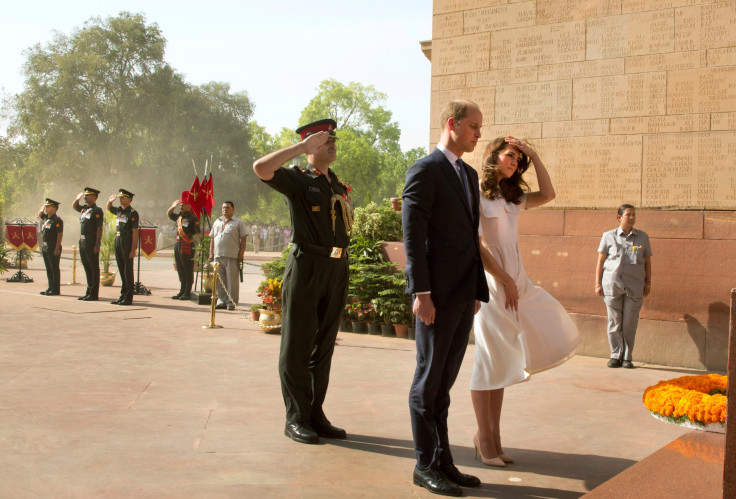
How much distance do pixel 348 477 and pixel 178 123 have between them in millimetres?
53260

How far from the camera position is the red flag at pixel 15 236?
1862 cm

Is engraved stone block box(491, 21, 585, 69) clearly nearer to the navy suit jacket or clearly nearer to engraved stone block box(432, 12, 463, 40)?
engraved stone block box(432, 12, 463, 40)

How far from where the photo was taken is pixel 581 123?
8789 millimetres

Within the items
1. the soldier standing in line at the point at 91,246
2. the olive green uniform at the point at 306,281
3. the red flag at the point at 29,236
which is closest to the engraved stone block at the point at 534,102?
the olive green uniform at the point at 306,281

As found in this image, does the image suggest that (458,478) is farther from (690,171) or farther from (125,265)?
(125,265)

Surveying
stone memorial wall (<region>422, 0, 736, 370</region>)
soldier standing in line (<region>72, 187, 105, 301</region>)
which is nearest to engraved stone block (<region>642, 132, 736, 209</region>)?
stone memorial wall (<region>422, 0, 736, 370</region>)

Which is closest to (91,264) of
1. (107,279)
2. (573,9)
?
(107,279)

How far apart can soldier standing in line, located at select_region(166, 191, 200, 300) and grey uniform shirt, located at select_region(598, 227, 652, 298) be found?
9.08 metres

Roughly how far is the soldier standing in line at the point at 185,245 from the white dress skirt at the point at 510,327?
11.2 meters

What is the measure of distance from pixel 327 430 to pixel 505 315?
1401mm

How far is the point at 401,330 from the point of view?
9.96 meters

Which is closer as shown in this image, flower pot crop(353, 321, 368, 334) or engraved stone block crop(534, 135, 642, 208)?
engraved stone block crop(534, 135, 642, 208)

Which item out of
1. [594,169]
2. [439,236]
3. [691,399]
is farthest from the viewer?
[594,169]

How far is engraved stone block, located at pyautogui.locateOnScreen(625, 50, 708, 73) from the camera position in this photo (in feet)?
26.7
